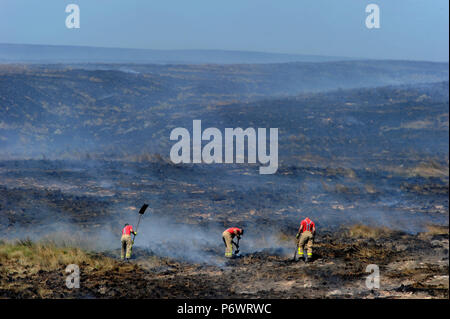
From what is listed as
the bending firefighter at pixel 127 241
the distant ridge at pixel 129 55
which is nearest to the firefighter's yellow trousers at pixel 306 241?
the bending firefighter at pixel 127 241

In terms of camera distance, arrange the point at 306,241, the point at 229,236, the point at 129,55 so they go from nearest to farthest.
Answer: the point at 306,241, the point at 229,236, the point at 129,55

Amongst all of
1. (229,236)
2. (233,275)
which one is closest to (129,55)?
(229,236)

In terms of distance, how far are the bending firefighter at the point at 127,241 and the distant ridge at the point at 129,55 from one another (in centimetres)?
10387

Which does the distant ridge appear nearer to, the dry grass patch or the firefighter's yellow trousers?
the dry grass patch

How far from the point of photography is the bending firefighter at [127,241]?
600 inches

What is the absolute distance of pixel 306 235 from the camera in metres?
15.4

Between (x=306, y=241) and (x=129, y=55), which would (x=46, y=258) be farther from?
(x=129, y=55)

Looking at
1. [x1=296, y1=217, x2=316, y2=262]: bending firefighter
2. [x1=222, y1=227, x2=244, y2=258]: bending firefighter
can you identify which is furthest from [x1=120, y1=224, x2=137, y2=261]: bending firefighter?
[x1=296, y1=217, x2=316, y2=262]: bending firefighter

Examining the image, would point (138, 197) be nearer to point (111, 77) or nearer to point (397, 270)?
point (397, 270)

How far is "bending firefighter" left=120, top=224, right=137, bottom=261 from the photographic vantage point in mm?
15248

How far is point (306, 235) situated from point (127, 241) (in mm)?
4822
